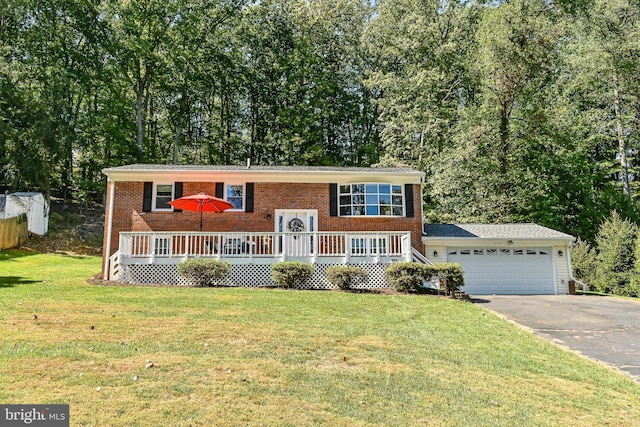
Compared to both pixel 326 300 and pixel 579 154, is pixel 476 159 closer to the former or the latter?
pixel 579 154

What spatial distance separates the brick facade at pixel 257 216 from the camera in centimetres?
1485

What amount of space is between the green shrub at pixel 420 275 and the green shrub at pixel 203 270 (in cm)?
507

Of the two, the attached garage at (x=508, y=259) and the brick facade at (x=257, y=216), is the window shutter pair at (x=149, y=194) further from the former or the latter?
the attached garage at (x=508, y=259)

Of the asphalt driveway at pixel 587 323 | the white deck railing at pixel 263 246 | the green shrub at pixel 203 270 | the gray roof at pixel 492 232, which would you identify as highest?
the gray roof at pixel 492 232

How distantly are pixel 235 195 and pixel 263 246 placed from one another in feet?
8.70

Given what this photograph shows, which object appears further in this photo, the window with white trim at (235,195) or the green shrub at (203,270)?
the window with white trim at (235,195)

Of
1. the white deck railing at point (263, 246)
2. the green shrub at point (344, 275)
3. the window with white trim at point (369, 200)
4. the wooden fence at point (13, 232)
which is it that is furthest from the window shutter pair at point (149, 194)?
the wooden fence at point (13, 232)

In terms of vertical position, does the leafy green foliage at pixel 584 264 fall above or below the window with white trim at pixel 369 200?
below

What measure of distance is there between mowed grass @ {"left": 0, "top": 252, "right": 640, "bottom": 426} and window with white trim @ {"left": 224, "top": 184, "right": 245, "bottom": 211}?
21.1 feet

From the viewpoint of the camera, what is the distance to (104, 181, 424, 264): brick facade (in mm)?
14852

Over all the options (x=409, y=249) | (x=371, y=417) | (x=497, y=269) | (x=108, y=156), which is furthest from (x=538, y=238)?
(x=108, y=156)

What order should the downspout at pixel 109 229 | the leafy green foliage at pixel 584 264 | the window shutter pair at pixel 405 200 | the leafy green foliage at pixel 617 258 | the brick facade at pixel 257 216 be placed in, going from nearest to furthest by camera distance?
the downspout at pixel 109 229 < the brick facade at pixel 257 216 < the window shutter pair at pixel 405 200 < the leafy green foliage at pixel 617 258 < the leafy green foliage at pixel 584 264

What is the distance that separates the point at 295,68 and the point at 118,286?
24754mm

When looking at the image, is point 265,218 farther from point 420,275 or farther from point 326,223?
point 420,275
